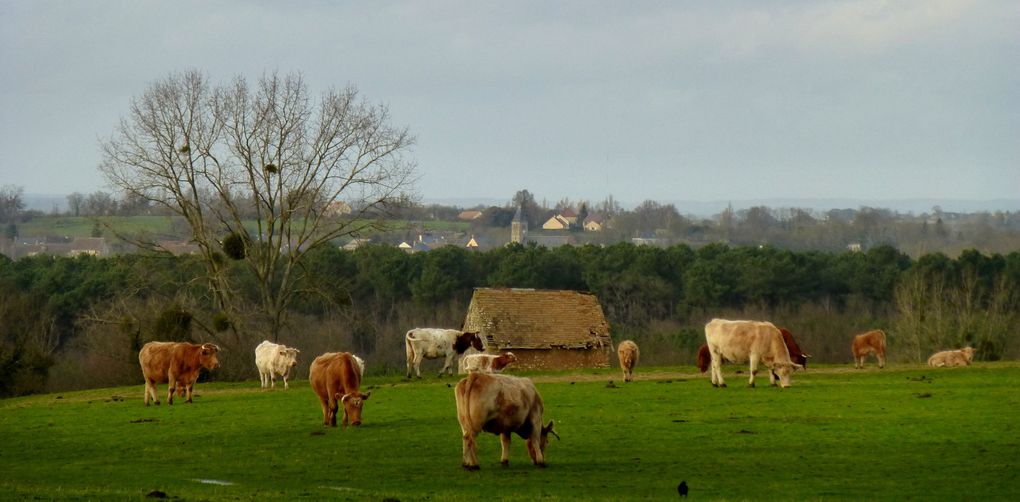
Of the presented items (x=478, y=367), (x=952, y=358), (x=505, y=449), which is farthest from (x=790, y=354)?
(x=505, y=449)

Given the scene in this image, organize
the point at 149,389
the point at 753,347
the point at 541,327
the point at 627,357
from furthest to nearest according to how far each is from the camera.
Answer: the point at 541,327 → the point at 627,357 → the point at 753,347 → the point at 149,389

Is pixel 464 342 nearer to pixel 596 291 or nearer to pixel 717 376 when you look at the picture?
pixel 717 376

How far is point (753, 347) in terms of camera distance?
37.2 metres

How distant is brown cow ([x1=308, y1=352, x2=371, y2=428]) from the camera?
28.8 metres

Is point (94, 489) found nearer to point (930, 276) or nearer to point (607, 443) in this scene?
point (607, 443)

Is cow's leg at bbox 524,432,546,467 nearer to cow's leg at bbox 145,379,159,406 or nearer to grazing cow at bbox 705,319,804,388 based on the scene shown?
grazing cow at bbox 705,319,804,388

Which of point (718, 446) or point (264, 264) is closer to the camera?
point (718, 446)

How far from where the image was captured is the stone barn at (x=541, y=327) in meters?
59.3

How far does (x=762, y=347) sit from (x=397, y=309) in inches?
2662

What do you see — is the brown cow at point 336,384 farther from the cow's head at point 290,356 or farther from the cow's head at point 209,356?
the cow's head at point 290,356

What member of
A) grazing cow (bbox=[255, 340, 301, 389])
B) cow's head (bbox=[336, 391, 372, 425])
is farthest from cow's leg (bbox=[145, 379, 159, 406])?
cow's head (bbox=[336, 391, 372, 425])

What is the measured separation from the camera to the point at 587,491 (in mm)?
Result: 19094

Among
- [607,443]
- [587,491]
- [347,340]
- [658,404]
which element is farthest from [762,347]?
[347,340]

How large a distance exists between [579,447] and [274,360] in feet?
68.4
